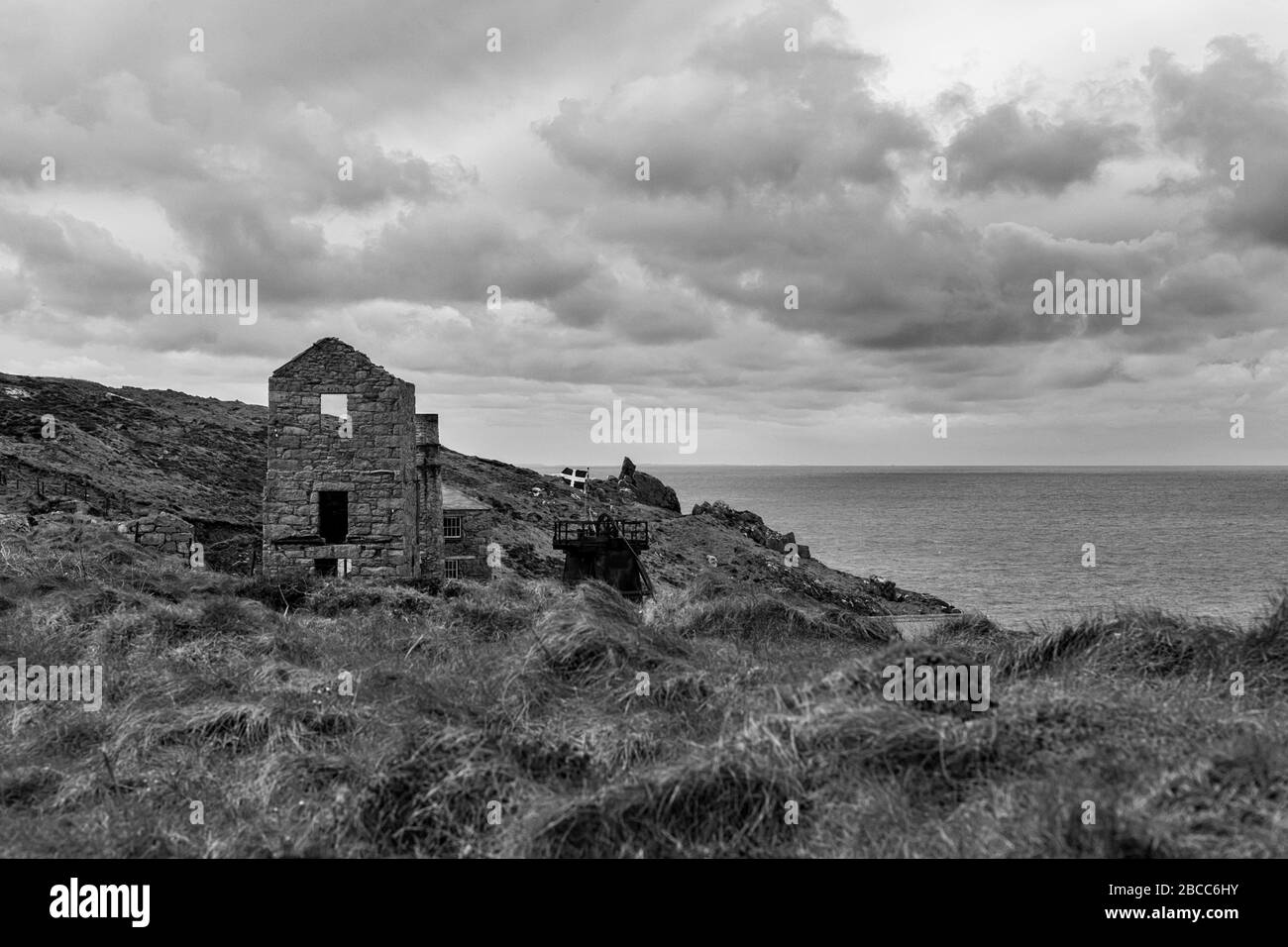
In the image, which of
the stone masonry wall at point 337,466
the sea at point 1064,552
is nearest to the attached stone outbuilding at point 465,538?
the stone masonry wall at point 337,466

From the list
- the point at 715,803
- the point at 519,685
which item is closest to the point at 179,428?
the point at 519,685

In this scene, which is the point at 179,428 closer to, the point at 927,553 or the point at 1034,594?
the point at 1034,594

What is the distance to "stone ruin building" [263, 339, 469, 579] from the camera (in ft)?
60.4

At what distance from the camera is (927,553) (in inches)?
3027

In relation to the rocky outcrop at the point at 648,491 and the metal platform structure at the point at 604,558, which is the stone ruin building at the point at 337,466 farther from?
the rocky outcrop at the point at 648,491

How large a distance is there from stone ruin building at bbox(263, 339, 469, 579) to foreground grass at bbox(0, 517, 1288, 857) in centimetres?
955

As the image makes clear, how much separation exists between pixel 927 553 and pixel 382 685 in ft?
247

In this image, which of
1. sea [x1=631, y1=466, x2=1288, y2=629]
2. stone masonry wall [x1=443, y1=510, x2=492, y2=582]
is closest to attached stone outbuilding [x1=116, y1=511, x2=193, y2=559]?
stone masonry wall [x1=443, y1=510, x2=492, y2=582]

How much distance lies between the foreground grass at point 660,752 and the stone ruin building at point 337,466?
9.55 metres

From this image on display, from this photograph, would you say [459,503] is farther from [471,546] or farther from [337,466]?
[337,466]

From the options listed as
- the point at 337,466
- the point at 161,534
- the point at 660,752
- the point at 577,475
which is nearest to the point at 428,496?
the point at 577,475

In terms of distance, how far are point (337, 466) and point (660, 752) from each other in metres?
14.9

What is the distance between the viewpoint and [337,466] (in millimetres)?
18688

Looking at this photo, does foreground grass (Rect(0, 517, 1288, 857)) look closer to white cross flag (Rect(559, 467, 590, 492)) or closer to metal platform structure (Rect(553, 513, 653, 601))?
metal platform structure (Rect(553, 513, 653, 601))
